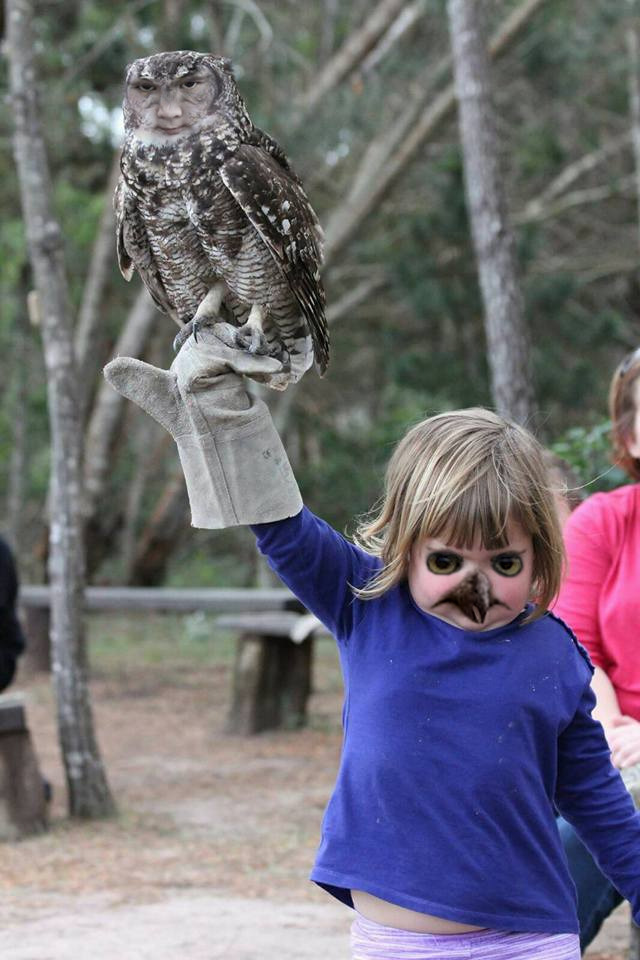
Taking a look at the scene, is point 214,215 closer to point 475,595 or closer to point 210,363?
point 210,363

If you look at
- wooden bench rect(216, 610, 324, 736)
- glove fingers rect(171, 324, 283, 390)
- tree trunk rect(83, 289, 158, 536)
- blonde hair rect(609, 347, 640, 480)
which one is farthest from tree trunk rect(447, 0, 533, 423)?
tree trunk rect(83, 289, 158, 536)

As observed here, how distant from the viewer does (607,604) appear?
2.61 m

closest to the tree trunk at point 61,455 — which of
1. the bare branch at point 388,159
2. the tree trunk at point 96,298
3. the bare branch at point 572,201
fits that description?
the tree trunk at point 96,298

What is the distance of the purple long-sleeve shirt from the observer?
1.71 m

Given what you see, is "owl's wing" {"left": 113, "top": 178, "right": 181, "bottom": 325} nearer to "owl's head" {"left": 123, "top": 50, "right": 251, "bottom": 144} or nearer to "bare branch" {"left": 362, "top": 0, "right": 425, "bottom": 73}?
"owl's head" {"left": 123, "top": 50, "right": 251, "bottom": 144}

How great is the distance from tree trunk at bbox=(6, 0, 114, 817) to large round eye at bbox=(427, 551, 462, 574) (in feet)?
12.4

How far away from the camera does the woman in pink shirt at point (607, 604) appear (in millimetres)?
2584

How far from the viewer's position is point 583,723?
1854 mm

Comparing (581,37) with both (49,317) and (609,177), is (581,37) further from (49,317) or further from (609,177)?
(49,317)

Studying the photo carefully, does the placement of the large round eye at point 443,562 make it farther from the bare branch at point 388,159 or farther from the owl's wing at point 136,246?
the bare branch at point 388,159

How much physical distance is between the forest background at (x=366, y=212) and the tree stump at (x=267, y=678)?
3951 mm

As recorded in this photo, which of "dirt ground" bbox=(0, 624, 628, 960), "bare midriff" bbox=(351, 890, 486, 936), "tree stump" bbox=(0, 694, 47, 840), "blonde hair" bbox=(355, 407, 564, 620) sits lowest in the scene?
"dirt ground" bbox=(0, 624, 628, 960)

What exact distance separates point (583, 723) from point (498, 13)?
1098cm

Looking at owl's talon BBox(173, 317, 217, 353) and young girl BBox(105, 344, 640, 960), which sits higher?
Result: owl's talon BBox(173, 317, 217, 353)
